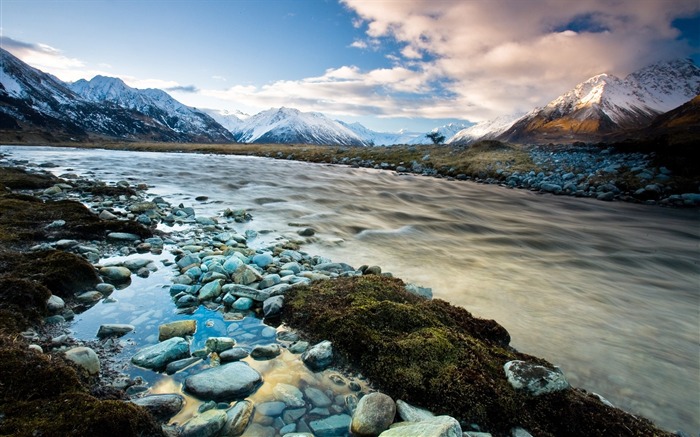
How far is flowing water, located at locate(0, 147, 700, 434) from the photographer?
552 centimetres

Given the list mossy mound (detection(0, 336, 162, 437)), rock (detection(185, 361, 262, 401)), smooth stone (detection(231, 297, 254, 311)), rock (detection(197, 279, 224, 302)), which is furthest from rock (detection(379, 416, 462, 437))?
rock (detection(197, 279, 224, 302))

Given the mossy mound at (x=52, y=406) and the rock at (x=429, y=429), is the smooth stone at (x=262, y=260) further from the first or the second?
the rock at (x=429, y=429)

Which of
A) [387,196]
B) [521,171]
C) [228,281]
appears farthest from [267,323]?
[521,171]

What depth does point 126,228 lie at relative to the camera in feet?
30.5

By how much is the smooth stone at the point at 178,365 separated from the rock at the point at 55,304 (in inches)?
93.9

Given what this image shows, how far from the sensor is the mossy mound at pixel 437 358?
359cm

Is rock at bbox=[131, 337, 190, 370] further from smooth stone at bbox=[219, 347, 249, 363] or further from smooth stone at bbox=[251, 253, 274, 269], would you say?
smooth stone at bbox=[251, 253, 274, 269]

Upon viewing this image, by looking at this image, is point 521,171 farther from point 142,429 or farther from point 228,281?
point 142,429

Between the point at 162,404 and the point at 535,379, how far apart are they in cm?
395

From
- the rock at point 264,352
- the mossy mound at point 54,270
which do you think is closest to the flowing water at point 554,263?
the mossy mound at point 54,270

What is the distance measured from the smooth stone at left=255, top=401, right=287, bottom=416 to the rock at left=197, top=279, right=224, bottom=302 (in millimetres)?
2854

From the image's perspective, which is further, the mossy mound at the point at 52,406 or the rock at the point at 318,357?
the rock at the point at 318,357

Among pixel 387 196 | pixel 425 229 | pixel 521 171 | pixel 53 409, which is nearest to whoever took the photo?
pixel 53 409

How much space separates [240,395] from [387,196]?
20176mm
